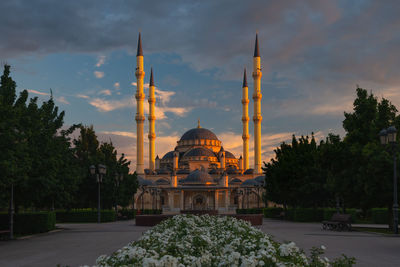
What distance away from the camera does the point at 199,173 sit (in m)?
87.2

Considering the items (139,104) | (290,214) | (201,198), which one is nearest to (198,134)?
(201,198)

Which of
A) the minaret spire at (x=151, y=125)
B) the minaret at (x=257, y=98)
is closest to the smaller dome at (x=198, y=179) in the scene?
the minaret at (x=257, y=98)

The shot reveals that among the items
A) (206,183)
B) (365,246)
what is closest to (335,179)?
(365,246)

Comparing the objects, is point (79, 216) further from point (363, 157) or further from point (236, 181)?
point (236, 181)

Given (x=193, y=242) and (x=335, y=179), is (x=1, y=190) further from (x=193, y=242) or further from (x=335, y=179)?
(x=335, y=179)

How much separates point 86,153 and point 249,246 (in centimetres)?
3616

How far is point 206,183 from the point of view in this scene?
83.9m

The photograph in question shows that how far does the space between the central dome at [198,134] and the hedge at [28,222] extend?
92500mm

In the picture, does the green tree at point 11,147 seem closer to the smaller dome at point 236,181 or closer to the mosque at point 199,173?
the mosque at point 199,173

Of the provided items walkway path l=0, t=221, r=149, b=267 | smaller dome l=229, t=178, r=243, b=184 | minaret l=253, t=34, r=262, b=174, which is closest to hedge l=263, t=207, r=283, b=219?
walkway path l=0, t=221, r=149, b=267

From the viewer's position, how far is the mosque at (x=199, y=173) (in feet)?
271

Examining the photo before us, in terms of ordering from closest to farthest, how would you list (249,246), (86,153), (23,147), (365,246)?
(249,246) < (365,246) < (23,147) < (86,153)

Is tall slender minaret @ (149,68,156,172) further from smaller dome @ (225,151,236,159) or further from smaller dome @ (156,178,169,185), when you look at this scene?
smaller dome @ (225,151,236,159)

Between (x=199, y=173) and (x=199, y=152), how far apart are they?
20464mm
